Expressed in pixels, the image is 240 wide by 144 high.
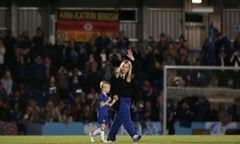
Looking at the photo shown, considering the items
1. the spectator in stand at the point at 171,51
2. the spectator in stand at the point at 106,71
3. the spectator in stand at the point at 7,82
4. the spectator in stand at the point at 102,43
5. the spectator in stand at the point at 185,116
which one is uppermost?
the spectator in stand at the point at 102,43

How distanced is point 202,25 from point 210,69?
8269 mm

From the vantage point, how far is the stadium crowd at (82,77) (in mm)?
35344

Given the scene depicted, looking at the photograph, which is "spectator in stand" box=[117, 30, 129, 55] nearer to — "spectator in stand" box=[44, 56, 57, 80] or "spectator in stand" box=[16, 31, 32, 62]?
"spectator in stand" box=[44, 56, 57, 80]

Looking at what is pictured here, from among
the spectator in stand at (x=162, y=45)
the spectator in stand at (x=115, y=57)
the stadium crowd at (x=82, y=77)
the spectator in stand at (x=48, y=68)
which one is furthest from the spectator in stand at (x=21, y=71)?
the spectator in stand at (x=162, y=45)

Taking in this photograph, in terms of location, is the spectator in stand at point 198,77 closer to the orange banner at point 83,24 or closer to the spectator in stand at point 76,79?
the spectator in stand at point 76,79

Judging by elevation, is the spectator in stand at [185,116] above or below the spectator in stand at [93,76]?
below

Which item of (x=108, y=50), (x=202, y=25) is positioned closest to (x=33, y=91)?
(x=108, y=50)

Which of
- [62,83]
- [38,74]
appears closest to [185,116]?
[62,83]

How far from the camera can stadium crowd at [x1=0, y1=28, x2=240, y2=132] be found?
116ft

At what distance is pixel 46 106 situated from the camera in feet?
116

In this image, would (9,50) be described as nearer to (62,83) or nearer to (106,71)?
(62,83)

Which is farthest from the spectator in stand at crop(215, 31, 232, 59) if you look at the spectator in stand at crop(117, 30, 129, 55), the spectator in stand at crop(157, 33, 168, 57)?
the spectator in stand at crop(117, 30, 129, 55)

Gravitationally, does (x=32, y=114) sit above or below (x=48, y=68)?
below

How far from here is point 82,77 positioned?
36750 millimetres
